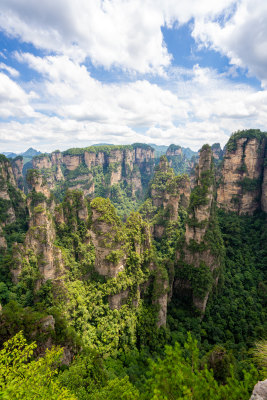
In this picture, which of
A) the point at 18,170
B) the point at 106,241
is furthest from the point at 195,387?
the point at 18,170

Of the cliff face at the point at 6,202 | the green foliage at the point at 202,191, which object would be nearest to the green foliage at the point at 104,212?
the green foliage at the point at 202,191

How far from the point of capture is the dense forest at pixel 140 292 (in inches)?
465

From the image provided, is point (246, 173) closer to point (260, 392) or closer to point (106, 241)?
point (106, 241)

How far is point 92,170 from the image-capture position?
126 meters

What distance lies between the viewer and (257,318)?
3103 centimetres

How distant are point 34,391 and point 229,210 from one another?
5507 cm

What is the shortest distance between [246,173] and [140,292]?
41.8 meters

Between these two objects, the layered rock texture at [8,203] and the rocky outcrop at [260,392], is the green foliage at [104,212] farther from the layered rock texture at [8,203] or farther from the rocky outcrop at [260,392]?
the layered rock texture at [8,203]

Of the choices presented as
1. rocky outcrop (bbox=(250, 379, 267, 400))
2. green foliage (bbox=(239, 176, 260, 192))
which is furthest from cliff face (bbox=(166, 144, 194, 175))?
rocky outcrop (bbox=(250, 379, 267, 400))

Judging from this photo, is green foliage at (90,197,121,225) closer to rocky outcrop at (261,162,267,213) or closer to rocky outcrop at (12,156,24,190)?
rocky outcrop at (261,162,267,213)

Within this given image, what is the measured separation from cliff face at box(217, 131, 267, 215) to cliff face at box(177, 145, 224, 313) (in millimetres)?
18386

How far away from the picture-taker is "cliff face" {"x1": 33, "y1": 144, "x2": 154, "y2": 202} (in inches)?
4483

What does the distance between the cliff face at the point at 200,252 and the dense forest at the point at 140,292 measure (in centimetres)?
19

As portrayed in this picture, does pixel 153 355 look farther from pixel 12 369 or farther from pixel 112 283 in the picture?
pixel 12 369
